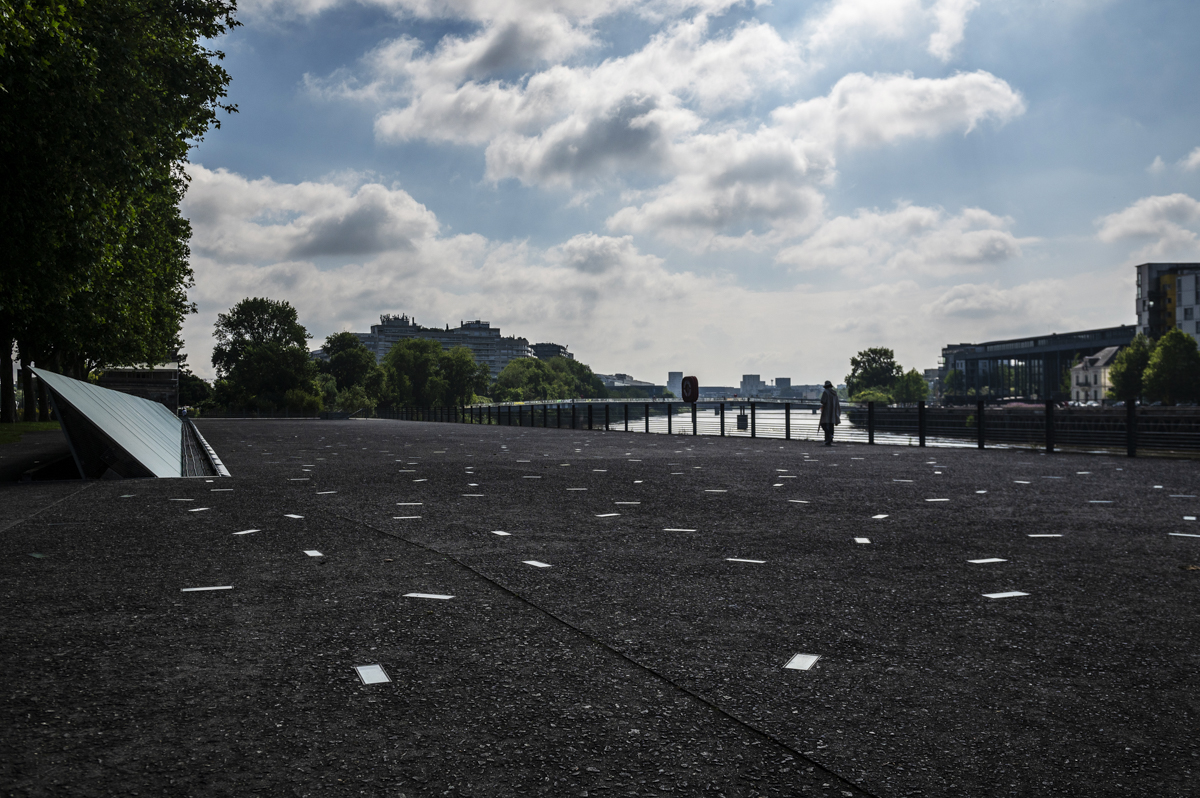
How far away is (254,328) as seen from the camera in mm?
105250

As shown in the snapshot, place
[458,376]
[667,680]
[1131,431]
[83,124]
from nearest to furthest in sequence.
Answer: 1. [667,680]
2. [83,124]
3. [1131,431]
4. [458,376]

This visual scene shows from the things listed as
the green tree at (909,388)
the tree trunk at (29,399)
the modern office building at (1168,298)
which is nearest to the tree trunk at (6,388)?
the tree trunk at (29,399)

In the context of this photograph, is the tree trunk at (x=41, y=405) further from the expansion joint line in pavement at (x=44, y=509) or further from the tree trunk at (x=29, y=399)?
the expansion joint line in pavement at (x=44, y=509)

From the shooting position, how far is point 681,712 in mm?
2814

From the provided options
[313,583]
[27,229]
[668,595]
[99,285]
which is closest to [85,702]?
[313,583]

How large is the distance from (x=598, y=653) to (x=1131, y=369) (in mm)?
95958

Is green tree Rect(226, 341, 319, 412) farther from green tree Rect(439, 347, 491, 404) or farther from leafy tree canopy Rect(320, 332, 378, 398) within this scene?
green tree Rect(439, 347, 491, 404)

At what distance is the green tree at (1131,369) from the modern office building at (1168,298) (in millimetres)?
14715

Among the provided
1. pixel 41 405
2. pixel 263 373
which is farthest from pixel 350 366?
pixel 41 405

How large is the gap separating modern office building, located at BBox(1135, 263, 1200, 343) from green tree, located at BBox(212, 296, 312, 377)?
108m

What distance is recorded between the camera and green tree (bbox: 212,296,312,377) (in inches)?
4080

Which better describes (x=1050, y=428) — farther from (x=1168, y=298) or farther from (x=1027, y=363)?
(x=1027, y=363)

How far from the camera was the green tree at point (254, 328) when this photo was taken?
104 m

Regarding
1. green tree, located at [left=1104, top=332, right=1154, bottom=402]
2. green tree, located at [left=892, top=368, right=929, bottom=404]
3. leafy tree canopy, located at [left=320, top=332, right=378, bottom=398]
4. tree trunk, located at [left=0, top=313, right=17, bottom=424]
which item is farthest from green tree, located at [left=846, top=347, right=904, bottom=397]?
tree trunk, located at [left=0, top=313, right=17, bottom=424]
